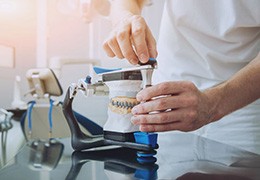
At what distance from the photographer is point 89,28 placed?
2.50m

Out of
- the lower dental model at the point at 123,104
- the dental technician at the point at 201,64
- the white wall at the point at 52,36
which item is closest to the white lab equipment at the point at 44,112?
the white wall at the point at 52,36

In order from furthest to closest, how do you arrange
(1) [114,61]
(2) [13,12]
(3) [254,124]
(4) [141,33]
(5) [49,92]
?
(2) [13,12] < (1) [114,61] < (5) [49,92] < (3) [254,124] < (4) [141,33]

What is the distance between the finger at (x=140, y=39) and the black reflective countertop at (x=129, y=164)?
20cm

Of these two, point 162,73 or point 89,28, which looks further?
point 89,28

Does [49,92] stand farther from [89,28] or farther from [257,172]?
[257,172]

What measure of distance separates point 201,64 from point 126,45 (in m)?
0.46

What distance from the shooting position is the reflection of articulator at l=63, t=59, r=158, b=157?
539 mm

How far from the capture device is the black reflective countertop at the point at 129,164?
1.49 feet

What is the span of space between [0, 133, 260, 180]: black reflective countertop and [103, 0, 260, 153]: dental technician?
7cm

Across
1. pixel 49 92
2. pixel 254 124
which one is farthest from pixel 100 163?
pixel 49 92

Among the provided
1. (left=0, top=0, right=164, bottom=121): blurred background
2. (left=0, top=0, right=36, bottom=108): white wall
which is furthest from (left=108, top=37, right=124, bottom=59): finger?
(left=0, top=0, right=36, bottom=108): white wall

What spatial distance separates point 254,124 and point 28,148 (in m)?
0.66

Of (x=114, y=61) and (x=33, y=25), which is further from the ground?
(x=33, y=25)

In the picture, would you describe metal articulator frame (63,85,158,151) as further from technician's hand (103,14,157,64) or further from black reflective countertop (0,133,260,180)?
technician's hand (103,14,157,64)
